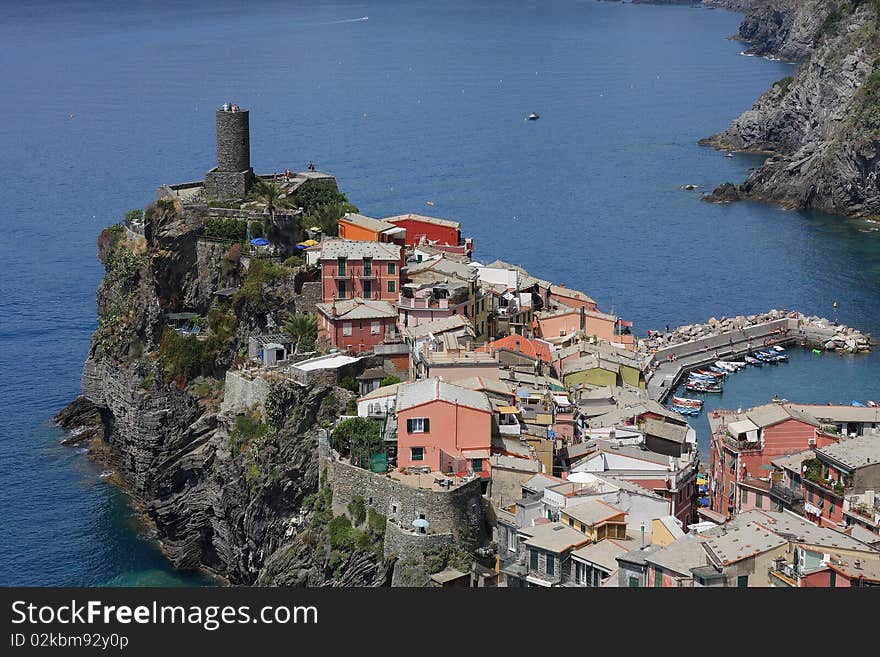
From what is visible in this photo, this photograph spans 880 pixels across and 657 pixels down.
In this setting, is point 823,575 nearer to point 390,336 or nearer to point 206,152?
point 390,336

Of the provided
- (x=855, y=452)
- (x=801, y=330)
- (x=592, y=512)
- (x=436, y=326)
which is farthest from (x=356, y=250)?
(x=801, y=330)

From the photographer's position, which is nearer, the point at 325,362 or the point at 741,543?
the point at 741,543

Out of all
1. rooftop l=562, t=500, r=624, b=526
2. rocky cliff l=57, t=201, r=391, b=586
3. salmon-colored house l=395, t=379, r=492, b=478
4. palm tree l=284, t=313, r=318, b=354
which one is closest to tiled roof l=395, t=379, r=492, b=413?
salmon-colored house l=395, t=379, r=492, b=478

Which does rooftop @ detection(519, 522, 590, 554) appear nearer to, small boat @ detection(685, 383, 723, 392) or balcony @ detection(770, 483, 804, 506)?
balcony @ detection(770, 483, 804, 506)

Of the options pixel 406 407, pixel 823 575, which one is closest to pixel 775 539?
pixel 823 575

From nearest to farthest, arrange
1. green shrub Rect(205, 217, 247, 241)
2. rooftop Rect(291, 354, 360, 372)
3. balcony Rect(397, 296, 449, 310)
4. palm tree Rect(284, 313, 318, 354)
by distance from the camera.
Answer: rooftop Rect(291, 354, 360, 372), palm tree Rect(284, 313, 318, 354), balcony Rect(397, 296, 449, 310), green shrub Rect(205, 217, 247, 241)

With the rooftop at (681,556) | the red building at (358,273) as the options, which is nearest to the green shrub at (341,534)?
the rooftop at (681,556)

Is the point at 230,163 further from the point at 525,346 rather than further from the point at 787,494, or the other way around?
Answer: the point at 787,494
